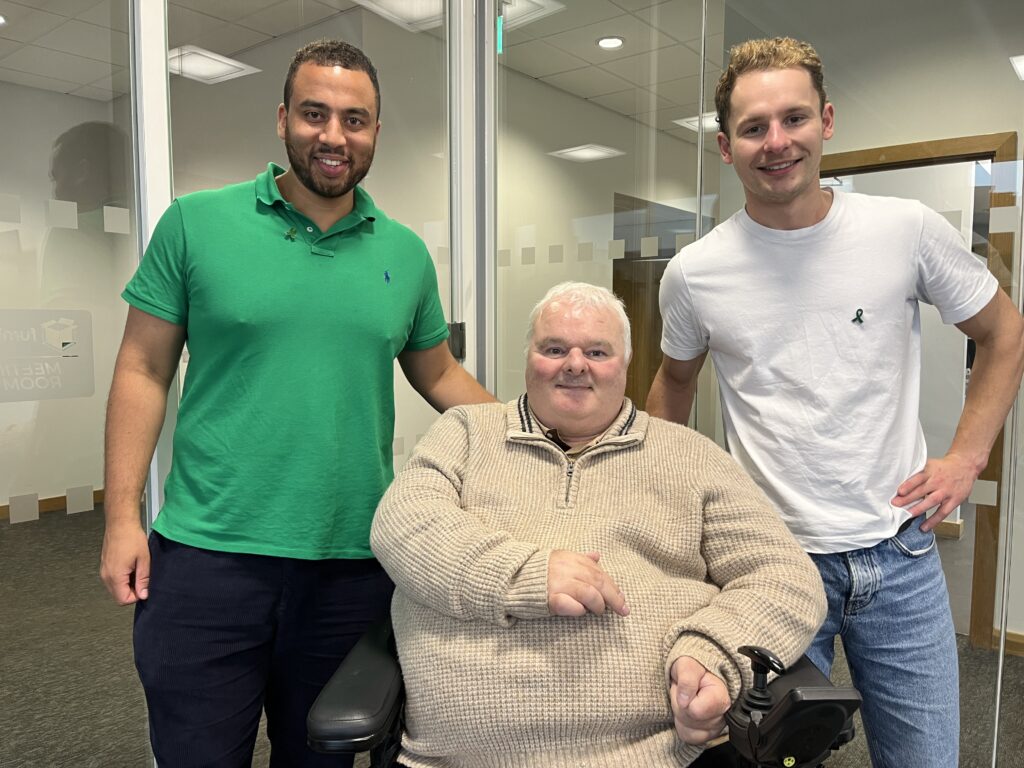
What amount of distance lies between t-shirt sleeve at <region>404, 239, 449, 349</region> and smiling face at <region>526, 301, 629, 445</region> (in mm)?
313

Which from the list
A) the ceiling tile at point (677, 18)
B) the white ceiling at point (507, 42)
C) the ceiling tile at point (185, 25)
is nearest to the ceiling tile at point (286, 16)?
the white ceiling at point (507, 42)

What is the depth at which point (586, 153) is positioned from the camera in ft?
8.33

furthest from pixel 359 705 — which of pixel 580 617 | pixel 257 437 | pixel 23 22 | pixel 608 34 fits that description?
pixel 608 34

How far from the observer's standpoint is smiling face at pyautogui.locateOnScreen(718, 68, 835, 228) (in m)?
1.38

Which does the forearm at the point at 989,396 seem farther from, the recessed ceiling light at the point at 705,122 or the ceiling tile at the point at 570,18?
the ceiling tile at the point at 570,18

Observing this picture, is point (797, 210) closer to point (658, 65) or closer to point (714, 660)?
point (714, 660)

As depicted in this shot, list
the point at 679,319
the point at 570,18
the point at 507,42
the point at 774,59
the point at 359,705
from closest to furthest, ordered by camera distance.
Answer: the point at 359,705 < the point at 774,59 < the point at 679,319 < the point at 570,18 < the point at 507,42

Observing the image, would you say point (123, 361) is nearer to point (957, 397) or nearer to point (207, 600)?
point (207, 600)

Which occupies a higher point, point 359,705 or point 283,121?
point 283,121

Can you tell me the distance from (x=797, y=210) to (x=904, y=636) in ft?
2.79

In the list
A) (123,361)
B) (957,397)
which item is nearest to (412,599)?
(123,361)

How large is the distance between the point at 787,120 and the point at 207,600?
1436mm

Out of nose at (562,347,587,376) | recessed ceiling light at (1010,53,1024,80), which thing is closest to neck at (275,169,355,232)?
nose at (562,347,587,376)

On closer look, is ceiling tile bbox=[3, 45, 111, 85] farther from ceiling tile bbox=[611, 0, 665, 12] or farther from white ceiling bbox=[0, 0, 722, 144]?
ceiling tile bbox=[611, 0, 665, 12]
